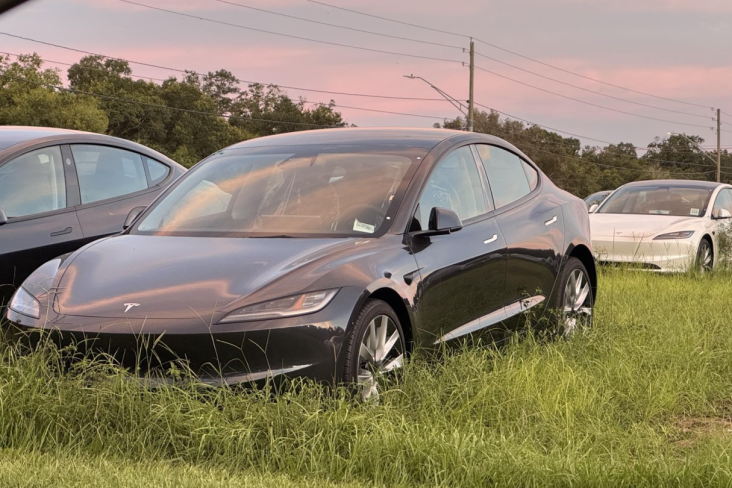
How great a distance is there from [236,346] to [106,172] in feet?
13.1

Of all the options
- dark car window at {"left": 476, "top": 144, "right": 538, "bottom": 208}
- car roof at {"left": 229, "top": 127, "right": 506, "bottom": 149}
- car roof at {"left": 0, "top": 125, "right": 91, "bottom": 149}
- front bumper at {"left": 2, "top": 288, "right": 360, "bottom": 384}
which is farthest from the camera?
car roof at {"left": 0, "top": 125, "right": 91, "bottom": 149}

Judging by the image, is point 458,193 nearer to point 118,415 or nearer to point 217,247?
point 217,247

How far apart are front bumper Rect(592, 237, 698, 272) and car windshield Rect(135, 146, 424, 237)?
731cm

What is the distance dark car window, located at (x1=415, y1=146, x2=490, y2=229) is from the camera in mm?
5883

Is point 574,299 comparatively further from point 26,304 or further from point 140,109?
point 140,109

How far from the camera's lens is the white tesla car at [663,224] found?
12.6 m

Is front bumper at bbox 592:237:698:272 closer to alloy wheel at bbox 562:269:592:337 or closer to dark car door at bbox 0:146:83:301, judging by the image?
alloy wheel at bbox 562:269:592:337

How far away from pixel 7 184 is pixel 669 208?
977cm

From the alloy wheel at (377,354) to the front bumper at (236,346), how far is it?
23cm

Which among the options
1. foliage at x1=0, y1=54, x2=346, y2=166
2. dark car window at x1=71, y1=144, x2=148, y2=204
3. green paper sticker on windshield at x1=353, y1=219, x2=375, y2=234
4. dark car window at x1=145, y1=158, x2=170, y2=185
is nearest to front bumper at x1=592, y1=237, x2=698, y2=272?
dark car window at x1=145, y1=158, x2=170, y2=185

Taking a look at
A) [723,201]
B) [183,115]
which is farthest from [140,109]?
[723,201]

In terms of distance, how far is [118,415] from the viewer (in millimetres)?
4551

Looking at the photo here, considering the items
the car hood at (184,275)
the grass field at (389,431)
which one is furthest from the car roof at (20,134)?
the grass field at (389,431)

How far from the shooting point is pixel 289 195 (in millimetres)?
5914
